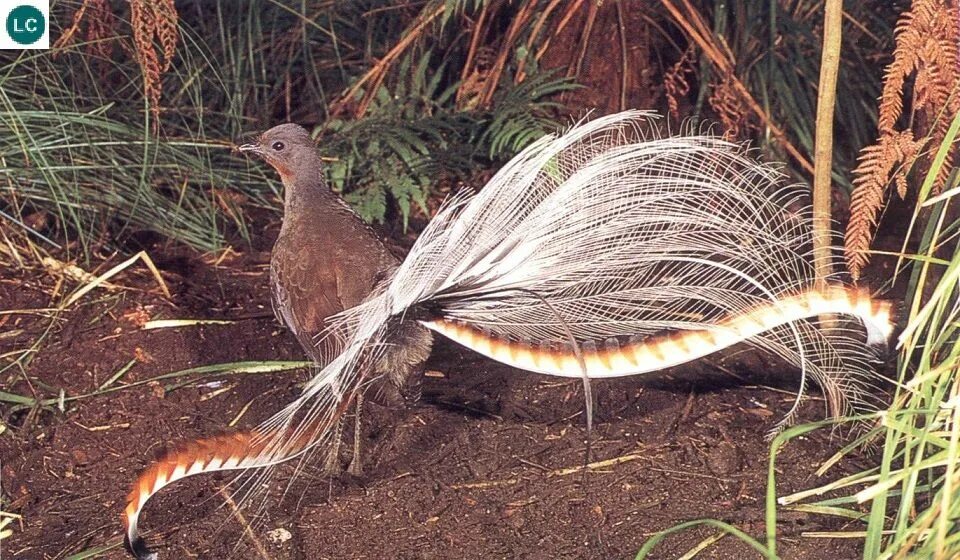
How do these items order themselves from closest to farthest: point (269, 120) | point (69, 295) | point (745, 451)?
point (745, 451) → point (69, 295) → point (269, 120)

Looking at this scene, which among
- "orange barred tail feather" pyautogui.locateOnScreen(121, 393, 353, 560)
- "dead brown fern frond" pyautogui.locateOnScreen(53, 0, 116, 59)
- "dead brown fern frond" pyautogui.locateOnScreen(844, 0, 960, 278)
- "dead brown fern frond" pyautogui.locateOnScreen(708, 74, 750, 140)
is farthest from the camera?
"dead brown fern frond" pyautogui.locateOnScreen(708, 74, 750, 140)

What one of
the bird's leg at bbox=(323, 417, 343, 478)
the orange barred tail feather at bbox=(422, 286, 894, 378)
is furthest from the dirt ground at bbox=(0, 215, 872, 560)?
the orange barred tail feather at bbox=(422, 286, 894, 378)

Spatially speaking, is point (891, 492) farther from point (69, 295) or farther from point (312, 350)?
point (69, 295)

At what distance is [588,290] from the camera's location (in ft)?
10.2

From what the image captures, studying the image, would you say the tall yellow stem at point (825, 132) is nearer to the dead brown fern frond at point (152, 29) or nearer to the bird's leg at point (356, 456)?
the bird's leg at point (356, 456)

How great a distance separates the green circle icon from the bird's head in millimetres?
890

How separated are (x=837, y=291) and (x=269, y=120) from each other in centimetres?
→ 312

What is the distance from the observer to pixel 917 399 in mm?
2684

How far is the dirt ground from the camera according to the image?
2.99 m

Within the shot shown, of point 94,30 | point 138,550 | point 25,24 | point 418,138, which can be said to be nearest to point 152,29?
point 25,24

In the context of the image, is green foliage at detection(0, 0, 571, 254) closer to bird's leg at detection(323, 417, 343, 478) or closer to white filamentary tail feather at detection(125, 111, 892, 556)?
white filamentary tail feather at detection(125, 111, 892, 556)

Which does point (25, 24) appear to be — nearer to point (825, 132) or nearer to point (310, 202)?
point (310, 202)

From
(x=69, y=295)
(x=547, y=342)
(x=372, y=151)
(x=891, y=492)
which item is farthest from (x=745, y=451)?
(x=69, y=295)

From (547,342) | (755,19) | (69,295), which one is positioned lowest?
(69,295)
